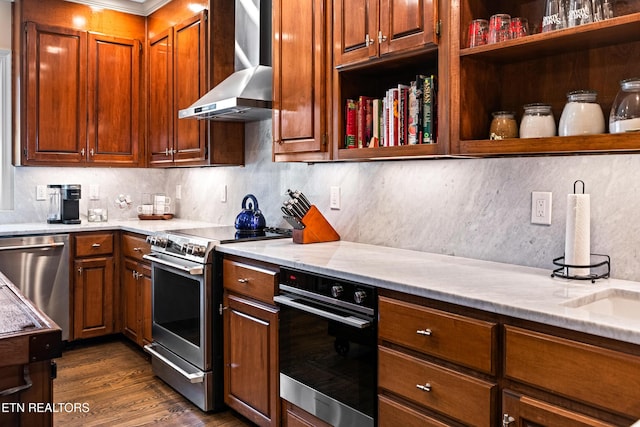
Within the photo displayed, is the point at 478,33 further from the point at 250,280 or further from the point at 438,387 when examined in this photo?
the point at 250,280

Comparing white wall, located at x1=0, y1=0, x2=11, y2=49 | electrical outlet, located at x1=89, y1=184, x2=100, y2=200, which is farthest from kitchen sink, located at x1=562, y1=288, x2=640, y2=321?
white wall, located at x1=0, y1=0, x2=11, y2=49

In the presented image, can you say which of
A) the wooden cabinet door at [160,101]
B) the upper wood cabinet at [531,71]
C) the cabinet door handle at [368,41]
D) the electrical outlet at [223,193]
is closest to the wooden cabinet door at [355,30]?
the cabinet door handle at [368,41]

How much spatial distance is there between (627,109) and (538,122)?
11.6 inches

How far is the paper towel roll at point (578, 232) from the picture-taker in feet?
5.98

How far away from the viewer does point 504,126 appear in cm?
202

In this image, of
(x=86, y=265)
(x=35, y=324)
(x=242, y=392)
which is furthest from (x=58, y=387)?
(x=35, y=324)

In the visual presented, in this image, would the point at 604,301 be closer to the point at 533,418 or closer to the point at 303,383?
the point at 533,418

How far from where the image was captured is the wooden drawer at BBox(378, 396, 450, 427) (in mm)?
1732

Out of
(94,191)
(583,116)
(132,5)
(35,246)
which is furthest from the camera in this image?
(94,191)

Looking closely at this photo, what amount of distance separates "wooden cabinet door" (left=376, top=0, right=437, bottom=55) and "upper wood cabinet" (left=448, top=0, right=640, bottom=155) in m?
0.10

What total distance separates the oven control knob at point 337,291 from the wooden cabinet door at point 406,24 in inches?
38.8

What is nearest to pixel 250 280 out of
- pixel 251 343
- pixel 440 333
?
pixel 251 343

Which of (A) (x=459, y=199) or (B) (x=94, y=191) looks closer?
(A) (x=459, y=199)

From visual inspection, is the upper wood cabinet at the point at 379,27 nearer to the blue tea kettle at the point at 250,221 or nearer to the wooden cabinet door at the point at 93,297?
the blue tea kettle at the point at 250,221
